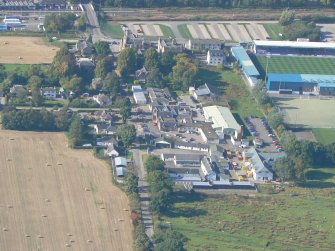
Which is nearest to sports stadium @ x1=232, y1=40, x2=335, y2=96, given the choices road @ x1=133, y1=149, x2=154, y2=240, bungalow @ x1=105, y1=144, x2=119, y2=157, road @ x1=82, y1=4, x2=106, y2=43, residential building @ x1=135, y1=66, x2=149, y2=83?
residential building @ x1=135, y1=66, x2=149, y2=83

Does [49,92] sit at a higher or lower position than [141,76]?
lower

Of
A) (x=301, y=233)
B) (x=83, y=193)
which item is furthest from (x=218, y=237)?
(x=83, y=193)

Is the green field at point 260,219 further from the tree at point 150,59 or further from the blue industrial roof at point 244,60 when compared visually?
the tree at point 150,59

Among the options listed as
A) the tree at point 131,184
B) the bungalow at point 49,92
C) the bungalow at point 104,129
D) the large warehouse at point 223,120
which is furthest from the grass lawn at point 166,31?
the tree at point 131,184

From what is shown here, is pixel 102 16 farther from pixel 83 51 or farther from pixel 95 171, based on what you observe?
pixel 95 171

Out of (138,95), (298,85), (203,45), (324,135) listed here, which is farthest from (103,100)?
(324,135)

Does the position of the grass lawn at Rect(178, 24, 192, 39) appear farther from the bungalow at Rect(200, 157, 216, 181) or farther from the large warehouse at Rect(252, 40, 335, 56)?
the bungalow at Rect(200, 157, 216, 181)

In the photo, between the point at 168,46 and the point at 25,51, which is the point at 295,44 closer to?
the point at 168,46
